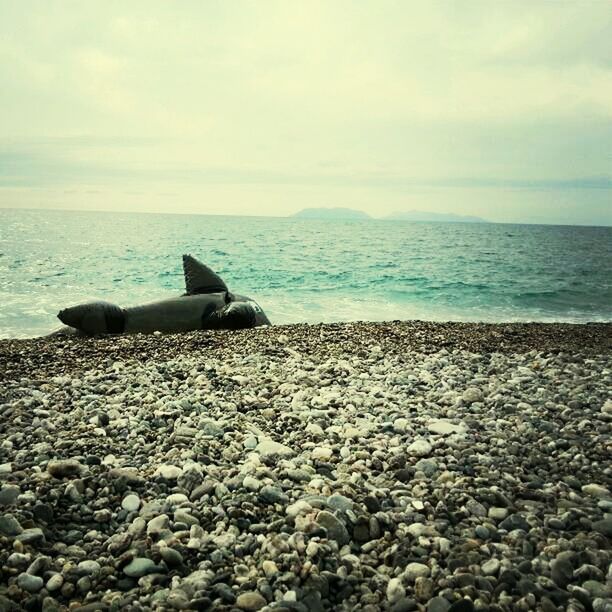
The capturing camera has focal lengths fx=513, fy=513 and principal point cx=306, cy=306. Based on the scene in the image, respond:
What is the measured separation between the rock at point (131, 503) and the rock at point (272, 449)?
1022 mm

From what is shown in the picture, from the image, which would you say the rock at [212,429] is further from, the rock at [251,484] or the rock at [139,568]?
the rock at [139,568]

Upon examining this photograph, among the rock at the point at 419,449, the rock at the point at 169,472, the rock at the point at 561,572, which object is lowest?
the rock at the point at 561,572

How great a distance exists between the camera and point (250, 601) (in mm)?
2533

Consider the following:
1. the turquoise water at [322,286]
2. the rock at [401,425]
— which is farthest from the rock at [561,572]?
the turquoise water at [322,286]

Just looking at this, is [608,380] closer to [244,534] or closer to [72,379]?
[244,534]

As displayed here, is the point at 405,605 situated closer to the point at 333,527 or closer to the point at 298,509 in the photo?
the point at 333,527

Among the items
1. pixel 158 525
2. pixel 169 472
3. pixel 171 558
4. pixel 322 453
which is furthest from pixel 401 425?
pixel 171 558

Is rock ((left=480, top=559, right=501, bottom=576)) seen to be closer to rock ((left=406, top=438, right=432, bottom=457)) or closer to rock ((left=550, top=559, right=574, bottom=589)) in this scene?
rock ((left=550, top=559, right=574, bottom=589))

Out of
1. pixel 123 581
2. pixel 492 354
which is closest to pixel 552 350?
pixel 492 354

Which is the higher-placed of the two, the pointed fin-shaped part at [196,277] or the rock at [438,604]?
the pointed fin-shaped part at [196,277]

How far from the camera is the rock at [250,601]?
99.0 inches

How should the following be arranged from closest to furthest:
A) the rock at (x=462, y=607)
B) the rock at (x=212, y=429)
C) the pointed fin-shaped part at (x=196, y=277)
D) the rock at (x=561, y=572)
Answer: the rock at (x=462, y=607)
the rock at (x=561, y=572)
the rock at (x=212, y=429)
the pointed fin-shaped part at (x=196, y=277)

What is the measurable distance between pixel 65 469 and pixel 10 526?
0.68m

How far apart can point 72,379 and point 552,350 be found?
7.13 metres
